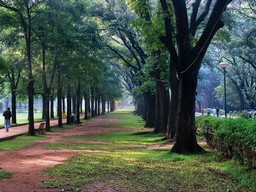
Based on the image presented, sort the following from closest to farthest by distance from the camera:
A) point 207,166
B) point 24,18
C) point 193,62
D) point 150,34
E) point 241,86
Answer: point 207,166, point 193,62, point 150,34, point 24,18, point 241,86

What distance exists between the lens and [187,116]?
1431cm

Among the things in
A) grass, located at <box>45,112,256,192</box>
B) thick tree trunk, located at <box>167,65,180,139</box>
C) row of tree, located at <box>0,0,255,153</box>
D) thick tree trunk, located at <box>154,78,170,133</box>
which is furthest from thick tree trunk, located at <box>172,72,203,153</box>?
thick tree trunk, located at <box>154,78,170,133</box>

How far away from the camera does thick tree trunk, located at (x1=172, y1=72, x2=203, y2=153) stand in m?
14.2

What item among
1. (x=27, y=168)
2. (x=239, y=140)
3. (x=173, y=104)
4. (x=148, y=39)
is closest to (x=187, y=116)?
(x=148, y=39)

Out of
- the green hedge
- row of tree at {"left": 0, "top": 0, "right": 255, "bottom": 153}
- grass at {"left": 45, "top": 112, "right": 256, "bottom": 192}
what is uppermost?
row of tree at {"left": 0, "top": 0, "right": 255, "bottom": 153}

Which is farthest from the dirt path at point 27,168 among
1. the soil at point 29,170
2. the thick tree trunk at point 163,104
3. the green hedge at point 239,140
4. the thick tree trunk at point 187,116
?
the thick tree trunk at point 163,104

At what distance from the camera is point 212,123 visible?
1450cm

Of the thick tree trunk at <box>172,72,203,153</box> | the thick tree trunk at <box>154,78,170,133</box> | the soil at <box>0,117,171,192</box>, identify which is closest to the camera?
the soil at <box>0,117,171,192</box>

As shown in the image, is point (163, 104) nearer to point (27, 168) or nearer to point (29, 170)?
point (27, 168)

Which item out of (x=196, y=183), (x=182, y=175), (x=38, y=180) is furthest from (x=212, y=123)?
(x=38, y=180)

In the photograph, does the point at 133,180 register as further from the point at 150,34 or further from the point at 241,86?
the point at 241,86

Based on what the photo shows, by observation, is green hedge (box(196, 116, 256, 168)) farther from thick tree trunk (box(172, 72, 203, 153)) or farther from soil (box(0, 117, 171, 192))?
soil (box(0, 117, 171, 192))

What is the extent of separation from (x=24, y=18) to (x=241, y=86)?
99.8ft

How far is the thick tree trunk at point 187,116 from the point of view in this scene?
14.2 metres
